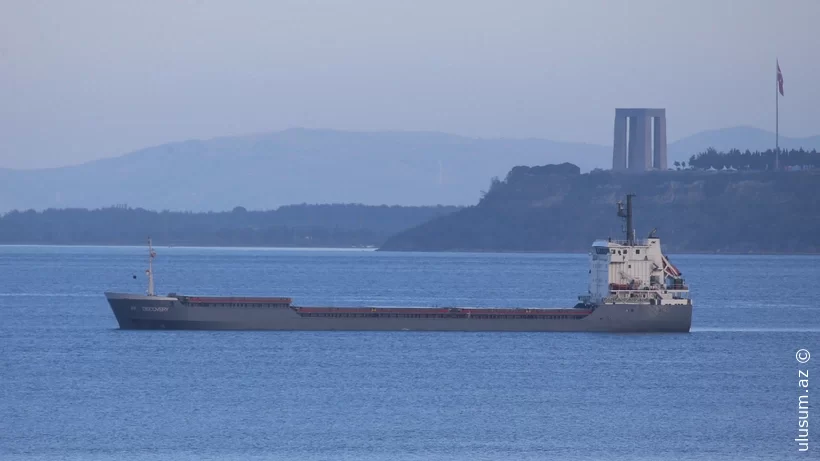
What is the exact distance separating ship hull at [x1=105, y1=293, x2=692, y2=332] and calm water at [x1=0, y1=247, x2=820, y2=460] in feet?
2.31

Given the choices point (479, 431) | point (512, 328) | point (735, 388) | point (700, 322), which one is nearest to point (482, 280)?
point (700, 322)

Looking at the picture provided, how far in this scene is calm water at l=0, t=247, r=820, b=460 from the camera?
130 feet

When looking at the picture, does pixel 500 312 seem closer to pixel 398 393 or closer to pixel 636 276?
pixel 636 276

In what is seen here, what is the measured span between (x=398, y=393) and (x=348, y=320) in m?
20.0

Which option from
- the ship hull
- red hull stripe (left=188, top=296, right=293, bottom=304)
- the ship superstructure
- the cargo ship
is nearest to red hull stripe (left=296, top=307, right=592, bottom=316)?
the cargo ship

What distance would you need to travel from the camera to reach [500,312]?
69.4 m

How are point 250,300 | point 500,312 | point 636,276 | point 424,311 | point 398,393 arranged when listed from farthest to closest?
1. point 500,312
2. point 424,311
3. point 250,300
4. point 636,276
5. point 398,393

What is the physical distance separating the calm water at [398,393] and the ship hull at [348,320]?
705mm

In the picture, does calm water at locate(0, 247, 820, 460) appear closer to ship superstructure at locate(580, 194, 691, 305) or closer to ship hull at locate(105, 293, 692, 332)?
ship hull at locate(105, 293, 692, 332)

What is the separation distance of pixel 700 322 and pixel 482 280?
74286 mm

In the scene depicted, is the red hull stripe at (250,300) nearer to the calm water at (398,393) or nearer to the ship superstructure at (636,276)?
the calm water at (398,393)

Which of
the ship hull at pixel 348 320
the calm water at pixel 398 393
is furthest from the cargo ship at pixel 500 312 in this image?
the calm water at pixel 398 393

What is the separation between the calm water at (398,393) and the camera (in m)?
39.5

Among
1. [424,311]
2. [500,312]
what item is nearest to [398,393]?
[424,311]
